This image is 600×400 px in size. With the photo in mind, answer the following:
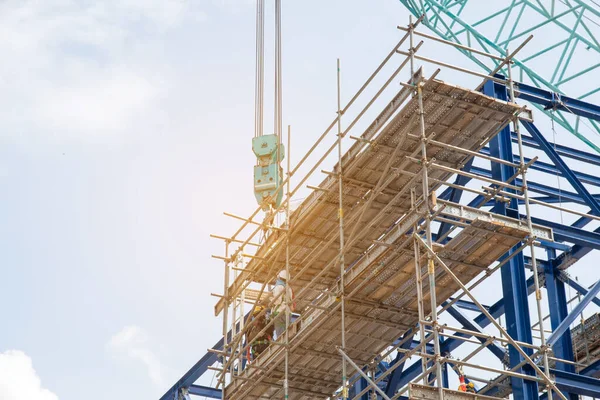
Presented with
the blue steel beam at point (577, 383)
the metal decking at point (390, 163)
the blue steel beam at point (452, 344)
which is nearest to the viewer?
the blue steel beam at point (577, 383)

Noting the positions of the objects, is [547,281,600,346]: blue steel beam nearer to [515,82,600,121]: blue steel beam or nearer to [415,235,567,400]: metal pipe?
[415,235,567,400]: metal pipe

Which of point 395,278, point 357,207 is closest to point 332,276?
point 357,207

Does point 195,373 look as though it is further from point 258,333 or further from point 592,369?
point 592,369

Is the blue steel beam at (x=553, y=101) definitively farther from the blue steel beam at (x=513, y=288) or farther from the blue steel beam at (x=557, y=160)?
the blue steel beam at (x=513, y=288)

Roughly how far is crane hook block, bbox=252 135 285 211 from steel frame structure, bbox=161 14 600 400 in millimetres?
1578

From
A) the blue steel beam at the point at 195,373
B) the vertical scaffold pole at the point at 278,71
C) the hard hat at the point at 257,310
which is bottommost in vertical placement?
the hard hat at the point at 257,310

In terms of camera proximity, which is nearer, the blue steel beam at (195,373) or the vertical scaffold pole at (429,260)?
the vertical scaffold pole at (429,260)

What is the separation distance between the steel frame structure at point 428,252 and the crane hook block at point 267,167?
5.18ft

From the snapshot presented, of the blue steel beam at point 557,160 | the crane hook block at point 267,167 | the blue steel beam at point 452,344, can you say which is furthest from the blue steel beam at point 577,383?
the crane hook block at point 267,167

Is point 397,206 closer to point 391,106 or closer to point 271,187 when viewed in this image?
point 391,106

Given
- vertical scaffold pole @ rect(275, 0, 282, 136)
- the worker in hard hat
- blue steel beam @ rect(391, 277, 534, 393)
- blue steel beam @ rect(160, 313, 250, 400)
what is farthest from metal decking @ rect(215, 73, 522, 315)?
blue steel beam @ rect(160, 313, 250, 400)

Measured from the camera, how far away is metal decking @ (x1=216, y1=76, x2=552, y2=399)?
2323cm

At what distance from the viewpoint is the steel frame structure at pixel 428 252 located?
2253 centimetres

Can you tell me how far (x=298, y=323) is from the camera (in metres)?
26.6
